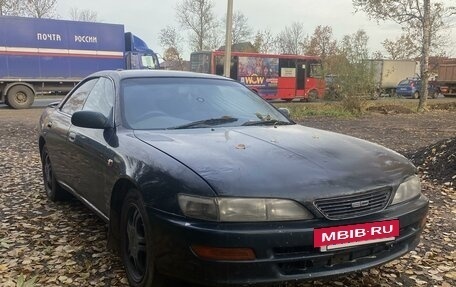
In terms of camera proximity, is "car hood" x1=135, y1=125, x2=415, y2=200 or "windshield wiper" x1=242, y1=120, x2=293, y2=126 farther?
"windshield wiper" x1=242, y1=120, x2=293, y2=126

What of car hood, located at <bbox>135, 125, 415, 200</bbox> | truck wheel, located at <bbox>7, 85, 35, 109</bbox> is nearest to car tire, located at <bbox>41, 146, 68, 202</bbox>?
car hood, located at <bbox>135, 125, 415, 200</bbox>

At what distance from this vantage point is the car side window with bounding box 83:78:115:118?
12.7ft

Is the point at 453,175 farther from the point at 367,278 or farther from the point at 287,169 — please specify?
the point at 287,169

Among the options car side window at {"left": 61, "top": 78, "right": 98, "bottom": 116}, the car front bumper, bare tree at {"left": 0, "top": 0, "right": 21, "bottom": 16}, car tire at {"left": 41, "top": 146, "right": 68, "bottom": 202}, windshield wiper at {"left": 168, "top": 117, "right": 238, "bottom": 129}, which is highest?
bare tree at {"left": 0, "top": 0, "right": 21, "bottom": 16}

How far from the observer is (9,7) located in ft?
114

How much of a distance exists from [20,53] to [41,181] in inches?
631

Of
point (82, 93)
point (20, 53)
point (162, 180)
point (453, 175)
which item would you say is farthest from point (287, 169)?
point (20, 53)

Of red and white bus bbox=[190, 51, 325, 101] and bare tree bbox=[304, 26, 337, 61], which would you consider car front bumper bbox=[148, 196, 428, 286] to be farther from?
bare tree bbox=[304, 26, 337, 61]

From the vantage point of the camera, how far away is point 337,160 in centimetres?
284

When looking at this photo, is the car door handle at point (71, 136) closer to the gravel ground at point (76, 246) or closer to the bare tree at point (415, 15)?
the gravel ground at point (76, 246)

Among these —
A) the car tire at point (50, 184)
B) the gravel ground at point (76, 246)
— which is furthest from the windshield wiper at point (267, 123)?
the car tire at point (50, 184)

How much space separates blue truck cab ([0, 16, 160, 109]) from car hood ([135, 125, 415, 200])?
62.1 ft

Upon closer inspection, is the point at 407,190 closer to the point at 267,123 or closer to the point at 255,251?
the point at 255,251

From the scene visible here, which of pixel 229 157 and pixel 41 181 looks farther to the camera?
pixel 41 181
